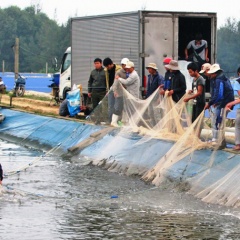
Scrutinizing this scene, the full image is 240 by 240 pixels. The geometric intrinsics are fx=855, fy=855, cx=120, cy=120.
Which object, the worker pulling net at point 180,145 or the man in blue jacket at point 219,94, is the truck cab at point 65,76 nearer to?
the worker pulling net at point 180,145

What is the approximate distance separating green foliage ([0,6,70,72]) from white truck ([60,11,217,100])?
209 feet

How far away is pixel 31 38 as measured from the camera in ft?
354

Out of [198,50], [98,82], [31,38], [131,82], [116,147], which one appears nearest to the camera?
[116,147]

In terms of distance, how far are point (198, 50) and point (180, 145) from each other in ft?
26.9

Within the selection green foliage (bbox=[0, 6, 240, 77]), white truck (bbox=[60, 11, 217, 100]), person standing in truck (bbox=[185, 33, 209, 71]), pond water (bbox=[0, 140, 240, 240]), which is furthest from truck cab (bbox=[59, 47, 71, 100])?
green foliage (bbox=[0, 6, 240, 77])

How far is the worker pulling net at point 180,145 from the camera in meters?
13.0

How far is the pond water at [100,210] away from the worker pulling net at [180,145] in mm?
283

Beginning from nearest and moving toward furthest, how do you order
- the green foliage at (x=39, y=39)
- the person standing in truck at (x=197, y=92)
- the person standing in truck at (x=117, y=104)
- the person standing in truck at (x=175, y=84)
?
the person standing in truck at (x=197, y=92), the person standing in truck at (x=175, y=84), the person standing in truck at (x=117, y=104), the green foliage at (x=39, y=39)

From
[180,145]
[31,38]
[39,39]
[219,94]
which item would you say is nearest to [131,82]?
[180,145]

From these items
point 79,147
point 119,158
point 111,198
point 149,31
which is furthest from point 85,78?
point 111,198

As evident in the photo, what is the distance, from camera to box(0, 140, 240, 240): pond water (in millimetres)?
10688

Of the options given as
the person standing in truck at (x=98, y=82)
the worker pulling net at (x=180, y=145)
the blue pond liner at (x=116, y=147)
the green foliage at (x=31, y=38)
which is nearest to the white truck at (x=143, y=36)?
the person standing in truck at (x=98, y=82)

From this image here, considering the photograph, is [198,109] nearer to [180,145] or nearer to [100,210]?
[180,145]

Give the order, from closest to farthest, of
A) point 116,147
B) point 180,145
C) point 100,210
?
1. point 100,210
2. point 180,145
3. point 116,147
